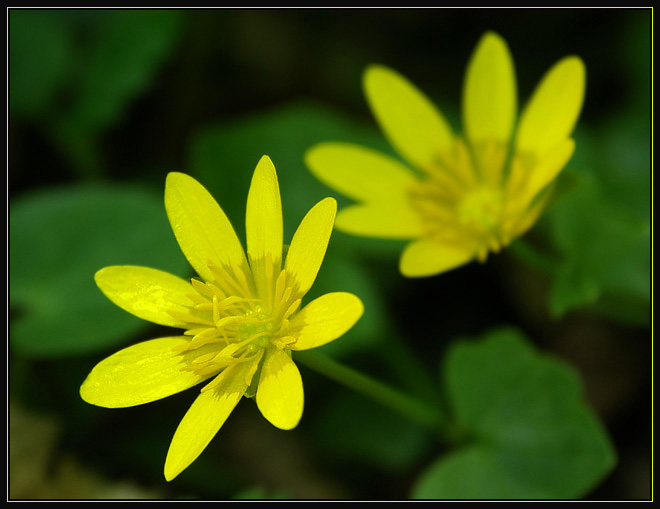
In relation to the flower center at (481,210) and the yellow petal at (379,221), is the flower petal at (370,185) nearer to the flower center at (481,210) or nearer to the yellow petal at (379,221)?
the yellow petal at (379,221)

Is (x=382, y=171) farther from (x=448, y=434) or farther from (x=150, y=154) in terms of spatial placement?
(x=150, y=154)

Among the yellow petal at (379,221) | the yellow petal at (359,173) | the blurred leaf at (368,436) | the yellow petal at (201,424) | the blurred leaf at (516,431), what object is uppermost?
the yellow petal at (359,173)

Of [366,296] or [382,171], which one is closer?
[382,171]

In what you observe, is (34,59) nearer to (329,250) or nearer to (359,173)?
(329,250)

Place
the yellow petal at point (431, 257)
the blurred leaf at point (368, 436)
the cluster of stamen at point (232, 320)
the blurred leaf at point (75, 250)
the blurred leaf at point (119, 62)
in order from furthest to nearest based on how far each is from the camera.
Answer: the blurred leaf at point (119, 62) → the blurred leaf at point (368, 436) → the blurred leaf at point (75, 250) → the yellow petal at point (431, 257) → the cluster of stamen at point (232, 320)

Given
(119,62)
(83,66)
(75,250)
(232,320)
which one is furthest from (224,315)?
(83,66)

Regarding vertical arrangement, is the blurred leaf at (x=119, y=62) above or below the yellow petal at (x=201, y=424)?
above

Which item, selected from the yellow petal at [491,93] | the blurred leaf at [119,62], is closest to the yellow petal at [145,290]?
the yellow petal at [491,93]

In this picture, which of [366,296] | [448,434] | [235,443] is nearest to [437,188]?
[366,296]
